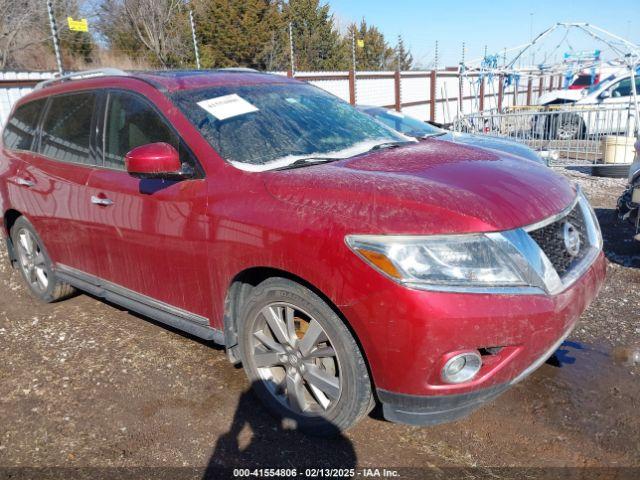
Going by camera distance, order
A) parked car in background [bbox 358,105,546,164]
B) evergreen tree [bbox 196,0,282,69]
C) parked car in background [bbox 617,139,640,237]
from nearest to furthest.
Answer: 1. parked car in background [bbox 617,139,640,237]
2. parked car in background [bbox 358,105,546,164]
3. evergreen tree [bbox 196,0,282,69]

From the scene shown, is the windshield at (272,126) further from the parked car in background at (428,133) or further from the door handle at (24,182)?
the parked car in background at (428,133)

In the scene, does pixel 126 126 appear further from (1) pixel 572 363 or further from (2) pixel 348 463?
(1) pixel 572 363

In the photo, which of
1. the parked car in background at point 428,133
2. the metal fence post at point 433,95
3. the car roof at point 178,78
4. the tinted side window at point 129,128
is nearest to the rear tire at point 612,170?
the parked car in background at point 428,133

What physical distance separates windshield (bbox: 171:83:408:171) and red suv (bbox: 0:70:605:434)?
0.01 metres

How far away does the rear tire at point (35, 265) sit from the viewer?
14.4ft

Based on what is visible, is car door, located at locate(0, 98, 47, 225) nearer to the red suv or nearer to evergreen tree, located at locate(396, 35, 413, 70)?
the red suv

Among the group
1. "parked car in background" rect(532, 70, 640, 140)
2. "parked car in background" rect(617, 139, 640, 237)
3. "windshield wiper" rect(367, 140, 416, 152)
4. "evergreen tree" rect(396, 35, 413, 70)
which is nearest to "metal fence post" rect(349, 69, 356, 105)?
"parked car in background" rect(532, 70, 640, 140)

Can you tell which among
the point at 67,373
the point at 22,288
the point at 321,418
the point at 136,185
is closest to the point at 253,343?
the point at 321,418

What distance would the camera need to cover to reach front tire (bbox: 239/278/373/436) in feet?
7.75

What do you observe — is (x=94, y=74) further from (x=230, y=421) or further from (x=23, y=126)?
(x=230, y=421)

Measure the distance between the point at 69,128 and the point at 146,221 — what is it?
1.30 metres

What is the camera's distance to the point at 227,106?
10.2 feet

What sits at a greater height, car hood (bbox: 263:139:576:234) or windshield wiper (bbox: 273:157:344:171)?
windshield wiper (bbox: 273:157:344:171)

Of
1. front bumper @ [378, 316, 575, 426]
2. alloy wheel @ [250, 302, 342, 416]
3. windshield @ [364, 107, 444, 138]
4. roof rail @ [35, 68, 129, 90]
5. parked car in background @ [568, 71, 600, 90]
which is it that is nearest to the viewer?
front bumper @ [378, 316, 575, 426]
